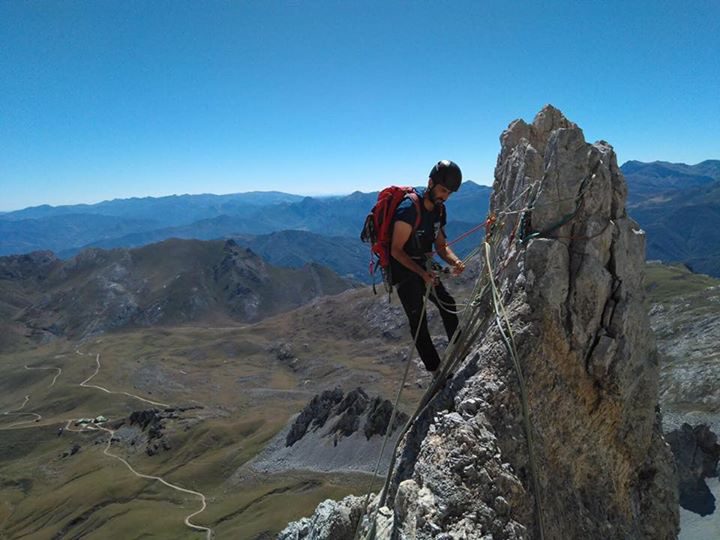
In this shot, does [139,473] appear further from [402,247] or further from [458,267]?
[402,247]

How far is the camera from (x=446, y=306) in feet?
37.8

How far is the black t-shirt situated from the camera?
10680 mm

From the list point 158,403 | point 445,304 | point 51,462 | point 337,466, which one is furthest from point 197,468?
point 445,304

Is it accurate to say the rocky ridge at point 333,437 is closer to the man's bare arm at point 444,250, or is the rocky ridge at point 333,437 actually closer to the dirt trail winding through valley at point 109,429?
the dirt trail winding through valley at point 109,429

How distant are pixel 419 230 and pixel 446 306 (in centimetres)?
188

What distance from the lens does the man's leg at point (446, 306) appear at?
11.2 m

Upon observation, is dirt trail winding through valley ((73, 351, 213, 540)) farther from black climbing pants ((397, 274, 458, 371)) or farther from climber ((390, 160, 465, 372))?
climber ((390, 160, 465, 372))

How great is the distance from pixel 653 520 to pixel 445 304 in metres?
6.11

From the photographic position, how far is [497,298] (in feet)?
32.6

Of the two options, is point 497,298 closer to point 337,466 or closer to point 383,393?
point 337,466

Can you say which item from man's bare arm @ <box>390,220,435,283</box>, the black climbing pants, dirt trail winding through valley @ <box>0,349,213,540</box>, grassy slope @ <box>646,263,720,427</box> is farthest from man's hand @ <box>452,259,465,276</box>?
grassy slope @ <box>646,263,720,427</box>

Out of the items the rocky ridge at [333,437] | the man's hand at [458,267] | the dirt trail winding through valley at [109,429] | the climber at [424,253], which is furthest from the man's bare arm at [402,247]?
the dirt trail winding through valley at [109,429]

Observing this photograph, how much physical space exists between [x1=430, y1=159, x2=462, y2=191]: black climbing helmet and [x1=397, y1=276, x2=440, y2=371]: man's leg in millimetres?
2179

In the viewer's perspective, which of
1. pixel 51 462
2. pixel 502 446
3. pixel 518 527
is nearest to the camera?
pixel 518 527
